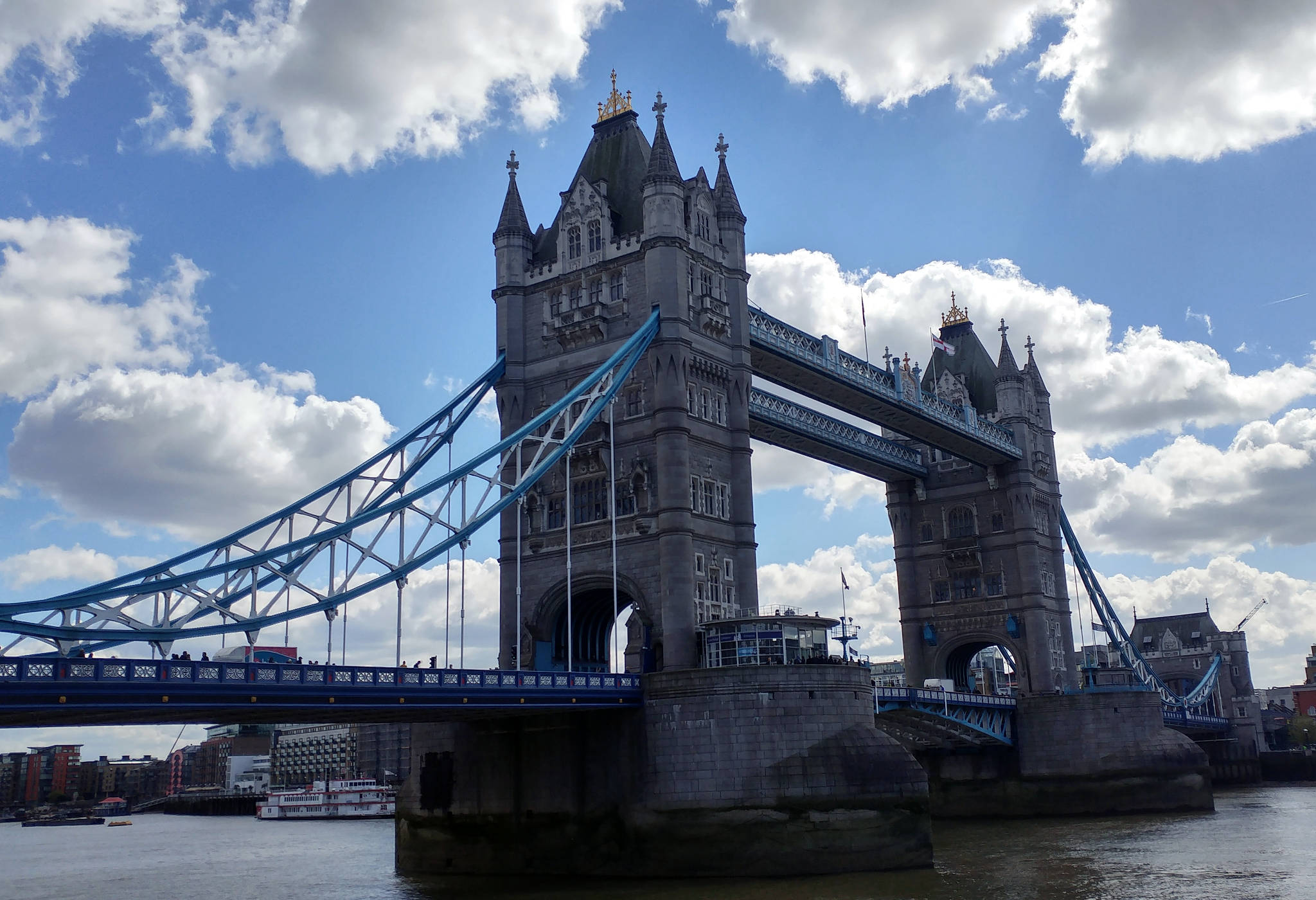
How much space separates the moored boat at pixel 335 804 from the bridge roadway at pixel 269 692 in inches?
3330

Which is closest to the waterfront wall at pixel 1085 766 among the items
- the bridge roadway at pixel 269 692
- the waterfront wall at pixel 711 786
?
the waterfront wall at pixel 711 786

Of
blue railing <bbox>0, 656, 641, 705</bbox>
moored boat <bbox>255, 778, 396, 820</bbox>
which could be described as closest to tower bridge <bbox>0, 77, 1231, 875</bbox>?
blue railing <bbox>0, 656, 641, 705</bbox>

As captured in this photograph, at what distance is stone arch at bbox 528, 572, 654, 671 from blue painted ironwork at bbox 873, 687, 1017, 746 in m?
13.7

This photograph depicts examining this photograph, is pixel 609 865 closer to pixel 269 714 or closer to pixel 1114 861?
pixel 269 714

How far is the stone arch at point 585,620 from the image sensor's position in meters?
53.7

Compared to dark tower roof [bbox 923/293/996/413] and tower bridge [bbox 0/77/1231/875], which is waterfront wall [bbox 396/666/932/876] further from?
dark tower roof [bbox 923/293/996/413]

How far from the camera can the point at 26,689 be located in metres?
31.7

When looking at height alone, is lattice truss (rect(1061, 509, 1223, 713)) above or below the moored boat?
above

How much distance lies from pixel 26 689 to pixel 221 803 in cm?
14982

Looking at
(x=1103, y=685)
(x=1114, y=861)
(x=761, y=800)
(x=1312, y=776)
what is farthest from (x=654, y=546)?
(x=1312, y=776)

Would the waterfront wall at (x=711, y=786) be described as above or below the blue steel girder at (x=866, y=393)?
below

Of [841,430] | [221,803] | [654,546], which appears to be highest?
[841,430]

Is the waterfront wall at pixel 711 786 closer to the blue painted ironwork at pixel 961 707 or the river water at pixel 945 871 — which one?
the river water at pixel 945 871

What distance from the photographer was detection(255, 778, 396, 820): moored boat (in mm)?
126188
